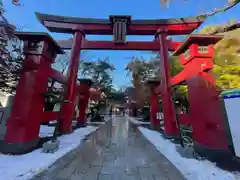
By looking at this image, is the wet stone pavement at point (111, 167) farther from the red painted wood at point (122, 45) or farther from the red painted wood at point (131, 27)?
the red painted wood at point (131, 27)

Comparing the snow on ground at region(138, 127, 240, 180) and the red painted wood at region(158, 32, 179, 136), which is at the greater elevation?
the red painted wood at region(158, 32, 179, 136)

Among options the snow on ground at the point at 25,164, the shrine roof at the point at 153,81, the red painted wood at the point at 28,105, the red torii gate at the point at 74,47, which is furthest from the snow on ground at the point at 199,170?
the shrine roof at the point at 153,81

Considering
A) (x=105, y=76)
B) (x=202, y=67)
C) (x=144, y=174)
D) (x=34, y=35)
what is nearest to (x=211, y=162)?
(x=144, y=174)

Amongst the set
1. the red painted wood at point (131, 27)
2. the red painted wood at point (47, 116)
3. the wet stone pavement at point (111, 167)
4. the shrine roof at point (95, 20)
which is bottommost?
the wet stone pavement at point (111, 167)

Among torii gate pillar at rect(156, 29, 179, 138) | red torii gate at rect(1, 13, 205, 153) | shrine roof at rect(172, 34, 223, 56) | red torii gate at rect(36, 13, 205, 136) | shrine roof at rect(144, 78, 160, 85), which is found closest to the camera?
red torii gate at rect(1, 13, 205, 153)

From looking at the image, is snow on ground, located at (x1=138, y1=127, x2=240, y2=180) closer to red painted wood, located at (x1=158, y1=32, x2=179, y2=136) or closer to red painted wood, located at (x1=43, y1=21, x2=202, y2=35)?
red painted wood, located at (x1=158, y1=32, x2=179, y2=136)

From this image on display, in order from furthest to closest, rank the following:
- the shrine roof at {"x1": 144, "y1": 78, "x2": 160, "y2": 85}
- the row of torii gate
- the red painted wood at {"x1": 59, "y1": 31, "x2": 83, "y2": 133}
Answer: the shrine roof at {"x1": 144, "y1": 78, "x2": 160, "y2": 85} < the red painted wood at {"x1": 59, "y1": 31, "x2": 83, "y2": 133} < the row of torii gate

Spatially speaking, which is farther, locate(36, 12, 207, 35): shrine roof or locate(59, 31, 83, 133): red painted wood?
locate(36, 12, 207, 35): shrine roof

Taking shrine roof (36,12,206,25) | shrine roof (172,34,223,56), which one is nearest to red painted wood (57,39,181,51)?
shrine roof (36,12,206,25)

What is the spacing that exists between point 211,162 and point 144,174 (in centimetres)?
186

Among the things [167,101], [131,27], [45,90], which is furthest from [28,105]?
[131,27]

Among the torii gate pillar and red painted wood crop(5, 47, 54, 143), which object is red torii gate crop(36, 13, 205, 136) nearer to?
the torii gate pillar

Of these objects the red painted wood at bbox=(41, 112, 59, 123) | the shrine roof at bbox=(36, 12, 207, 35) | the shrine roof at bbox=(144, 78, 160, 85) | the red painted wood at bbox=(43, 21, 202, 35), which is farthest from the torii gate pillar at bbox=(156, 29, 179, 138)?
the red painted wood at bbox=(41, 112, 59, 123)

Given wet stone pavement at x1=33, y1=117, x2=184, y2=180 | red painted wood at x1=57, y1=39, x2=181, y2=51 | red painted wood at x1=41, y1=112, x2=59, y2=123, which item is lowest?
wet stone pavement at x1=33, y1=117, x2=184, y2=180
